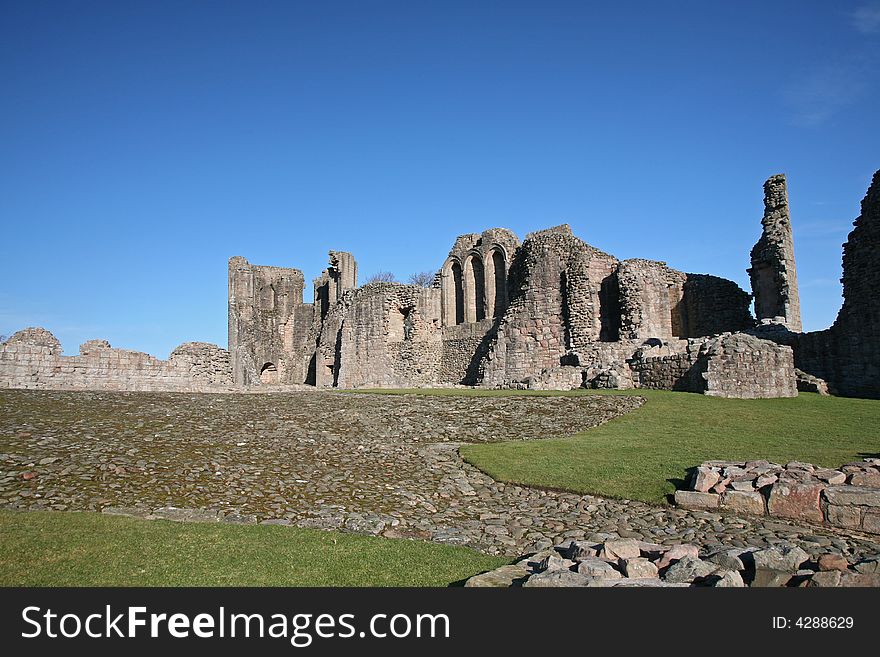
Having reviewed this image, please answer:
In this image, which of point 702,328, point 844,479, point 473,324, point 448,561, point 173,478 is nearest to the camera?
point 448,561

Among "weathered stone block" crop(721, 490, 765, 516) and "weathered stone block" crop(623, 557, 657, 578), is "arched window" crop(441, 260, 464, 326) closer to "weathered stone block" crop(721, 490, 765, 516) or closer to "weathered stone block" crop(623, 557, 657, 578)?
"weathered stone block" crop(721, 490, 765, 516)

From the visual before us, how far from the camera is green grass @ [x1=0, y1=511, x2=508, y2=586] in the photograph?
5438 mm

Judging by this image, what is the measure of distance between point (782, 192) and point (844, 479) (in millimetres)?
21959

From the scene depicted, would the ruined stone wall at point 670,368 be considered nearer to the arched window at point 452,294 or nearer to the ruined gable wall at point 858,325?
the ruined gable wall at point 858,325

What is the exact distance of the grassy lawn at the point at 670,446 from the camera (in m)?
9.70

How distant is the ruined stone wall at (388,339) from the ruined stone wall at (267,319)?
9.40 metres

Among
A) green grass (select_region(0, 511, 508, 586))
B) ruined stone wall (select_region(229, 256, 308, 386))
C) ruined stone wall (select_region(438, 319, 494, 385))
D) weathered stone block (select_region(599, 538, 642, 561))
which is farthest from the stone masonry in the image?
ruined stone wall (select_region(229, 256, 308, 386))

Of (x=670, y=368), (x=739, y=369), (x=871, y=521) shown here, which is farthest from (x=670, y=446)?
(x=670, y=368)

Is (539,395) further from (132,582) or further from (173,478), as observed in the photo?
(132,582)

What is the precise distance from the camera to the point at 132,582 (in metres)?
5.26

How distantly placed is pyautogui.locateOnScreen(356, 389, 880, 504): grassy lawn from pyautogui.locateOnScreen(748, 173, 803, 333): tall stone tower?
35.0 feet

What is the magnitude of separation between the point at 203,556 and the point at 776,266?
2671cm

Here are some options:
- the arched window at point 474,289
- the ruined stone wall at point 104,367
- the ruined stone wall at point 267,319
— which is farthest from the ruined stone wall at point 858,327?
the ruined stone wall at point 267,319

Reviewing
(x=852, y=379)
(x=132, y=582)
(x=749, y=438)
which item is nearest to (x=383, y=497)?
(x=132, y=582)
